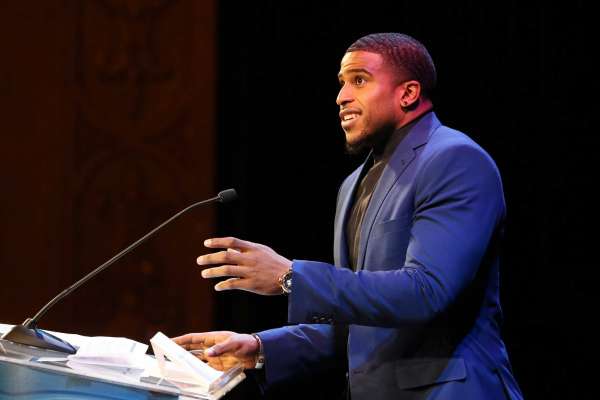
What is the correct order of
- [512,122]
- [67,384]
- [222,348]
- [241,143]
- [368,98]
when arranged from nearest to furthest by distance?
[67,384] < [222,348] < [368,98] < [512,122] < [241,143]

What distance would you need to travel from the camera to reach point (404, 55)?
2086 mm

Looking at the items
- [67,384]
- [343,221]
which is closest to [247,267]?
[67,384]

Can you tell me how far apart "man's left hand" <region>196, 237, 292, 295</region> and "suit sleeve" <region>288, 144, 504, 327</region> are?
0.15 ft

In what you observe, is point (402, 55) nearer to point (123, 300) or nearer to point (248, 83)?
point (248, 83)

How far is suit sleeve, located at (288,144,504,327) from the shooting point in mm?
1663

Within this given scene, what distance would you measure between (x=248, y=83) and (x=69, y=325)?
56.0 inches

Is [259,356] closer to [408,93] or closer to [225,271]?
[225,271]

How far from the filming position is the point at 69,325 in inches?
159

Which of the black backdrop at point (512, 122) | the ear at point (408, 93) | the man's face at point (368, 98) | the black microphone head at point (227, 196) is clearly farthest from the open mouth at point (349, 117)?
the black backdrop at point (512, 122)

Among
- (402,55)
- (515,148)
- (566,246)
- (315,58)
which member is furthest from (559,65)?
(402,55)

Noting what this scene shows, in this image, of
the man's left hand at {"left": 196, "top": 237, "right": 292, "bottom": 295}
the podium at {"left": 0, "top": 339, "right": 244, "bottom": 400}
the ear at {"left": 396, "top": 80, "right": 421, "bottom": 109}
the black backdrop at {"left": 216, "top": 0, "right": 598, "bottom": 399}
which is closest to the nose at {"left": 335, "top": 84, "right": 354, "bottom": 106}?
the ear at {"left": 396, "top": 80, "right": 421, "bottom": 109}

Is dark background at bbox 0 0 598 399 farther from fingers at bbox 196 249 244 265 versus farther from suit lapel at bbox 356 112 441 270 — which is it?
fingers at bbox 196 249 244 265

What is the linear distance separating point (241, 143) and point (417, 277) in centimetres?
212

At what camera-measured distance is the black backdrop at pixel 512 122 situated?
308 centimetres
